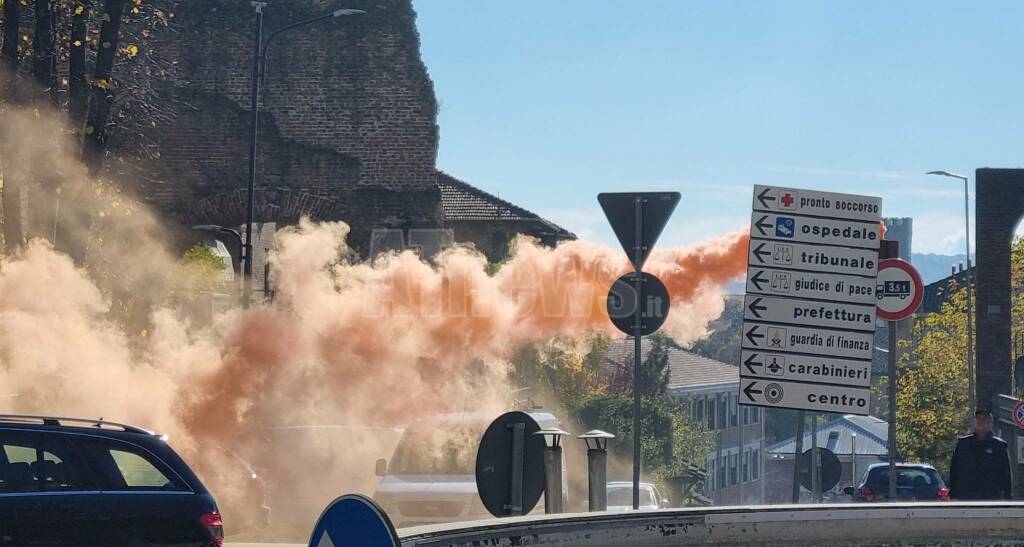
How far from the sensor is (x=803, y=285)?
939 centimetres

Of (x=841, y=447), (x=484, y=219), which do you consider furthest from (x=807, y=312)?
(x=841, y=447)

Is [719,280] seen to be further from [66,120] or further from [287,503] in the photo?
[66,120]

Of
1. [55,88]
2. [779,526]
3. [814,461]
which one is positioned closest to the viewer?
[779,526]

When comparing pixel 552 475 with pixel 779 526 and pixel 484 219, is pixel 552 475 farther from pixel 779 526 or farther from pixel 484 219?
pixel 484 219

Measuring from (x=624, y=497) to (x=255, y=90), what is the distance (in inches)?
533

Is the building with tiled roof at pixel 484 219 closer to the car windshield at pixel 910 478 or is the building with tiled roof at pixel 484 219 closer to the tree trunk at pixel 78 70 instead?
the car windshield at pixel 910 478

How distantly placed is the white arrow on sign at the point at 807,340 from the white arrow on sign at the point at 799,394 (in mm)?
225

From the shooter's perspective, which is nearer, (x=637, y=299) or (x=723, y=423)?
(x=637, y=299)

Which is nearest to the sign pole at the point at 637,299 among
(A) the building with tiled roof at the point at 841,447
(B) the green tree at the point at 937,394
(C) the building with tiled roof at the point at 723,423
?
(B) the green tree at the point at 937,394

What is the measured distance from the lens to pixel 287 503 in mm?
16641

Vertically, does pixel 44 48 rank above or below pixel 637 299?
above

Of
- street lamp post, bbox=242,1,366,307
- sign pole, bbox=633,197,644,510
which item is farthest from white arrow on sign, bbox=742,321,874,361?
street lamp post, bbox=242,1,366,307

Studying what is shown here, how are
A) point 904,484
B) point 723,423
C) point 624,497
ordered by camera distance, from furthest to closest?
1. point 723,423
2. point 904,484
3. point 624,497

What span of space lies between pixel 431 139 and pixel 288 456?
1338cm
